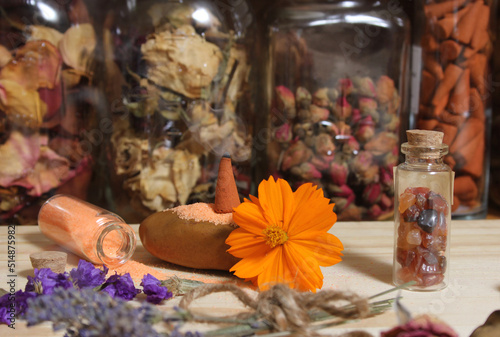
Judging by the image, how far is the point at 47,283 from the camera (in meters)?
0.63

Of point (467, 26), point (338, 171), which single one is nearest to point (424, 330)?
point (338, 171)

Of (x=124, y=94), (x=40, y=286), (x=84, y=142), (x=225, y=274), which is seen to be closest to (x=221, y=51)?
(x=124, y=94)

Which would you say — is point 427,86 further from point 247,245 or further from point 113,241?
point 113,241

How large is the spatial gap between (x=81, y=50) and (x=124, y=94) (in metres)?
0.14

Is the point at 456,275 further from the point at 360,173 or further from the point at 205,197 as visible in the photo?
the point at 205,197

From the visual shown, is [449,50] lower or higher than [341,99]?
higher

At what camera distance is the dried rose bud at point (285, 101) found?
1.10 meters

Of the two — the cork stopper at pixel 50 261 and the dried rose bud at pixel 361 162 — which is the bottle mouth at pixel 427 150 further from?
the cork stopper at pixel 50 261

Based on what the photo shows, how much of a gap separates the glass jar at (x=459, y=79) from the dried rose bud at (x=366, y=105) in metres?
0.15

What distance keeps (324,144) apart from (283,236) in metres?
0.39

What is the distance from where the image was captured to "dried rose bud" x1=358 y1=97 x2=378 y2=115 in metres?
1.08

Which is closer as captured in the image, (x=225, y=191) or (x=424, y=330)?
(x=424, y=330)

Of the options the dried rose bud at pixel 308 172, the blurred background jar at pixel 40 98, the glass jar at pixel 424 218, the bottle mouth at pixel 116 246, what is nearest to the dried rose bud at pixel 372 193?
the dried rose bud at pixel 308 172

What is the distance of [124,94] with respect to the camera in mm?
1079
